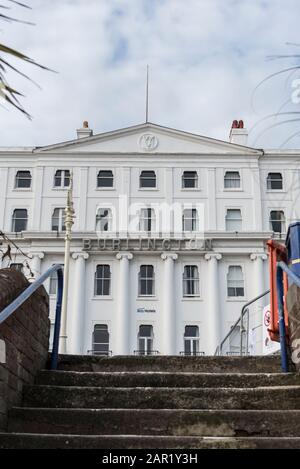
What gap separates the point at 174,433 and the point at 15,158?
3732 cm

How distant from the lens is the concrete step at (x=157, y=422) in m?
4.52

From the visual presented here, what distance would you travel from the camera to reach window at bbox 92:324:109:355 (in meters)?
34.4

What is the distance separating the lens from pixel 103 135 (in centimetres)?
4003

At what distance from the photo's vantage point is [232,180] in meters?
39.7

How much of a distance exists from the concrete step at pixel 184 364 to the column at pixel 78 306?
2832 centimetres

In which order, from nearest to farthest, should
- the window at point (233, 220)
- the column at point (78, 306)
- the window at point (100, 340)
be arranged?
the column at point (78, 306) < the window at point (100, 340) < the window at point (233, 220)

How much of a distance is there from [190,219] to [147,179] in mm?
4017

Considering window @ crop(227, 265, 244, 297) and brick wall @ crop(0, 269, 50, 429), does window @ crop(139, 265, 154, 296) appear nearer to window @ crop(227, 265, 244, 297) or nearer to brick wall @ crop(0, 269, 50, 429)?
window @ crop(227, 265, 244, 297)

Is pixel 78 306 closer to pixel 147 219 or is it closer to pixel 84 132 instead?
pixel 147 219

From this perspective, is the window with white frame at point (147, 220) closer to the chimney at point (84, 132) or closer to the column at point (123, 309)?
the column at point (123, 309)

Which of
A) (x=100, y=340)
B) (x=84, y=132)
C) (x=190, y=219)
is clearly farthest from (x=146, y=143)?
(x=100, y=340)

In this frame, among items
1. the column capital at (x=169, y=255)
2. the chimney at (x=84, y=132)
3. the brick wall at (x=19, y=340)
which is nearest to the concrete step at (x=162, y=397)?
the brick wall at (x=19, y=340)

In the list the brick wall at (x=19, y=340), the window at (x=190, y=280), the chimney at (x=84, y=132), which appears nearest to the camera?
the brick wall at (x=19, y=340)

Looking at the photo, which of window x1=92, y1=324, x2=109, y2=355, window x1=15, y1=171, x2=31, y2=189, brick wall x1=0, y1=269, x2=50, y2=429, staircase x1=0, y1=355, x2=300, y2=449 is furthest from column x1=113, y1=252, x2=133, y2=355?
brick wall x1=0, y1=269, x2=50, y2=429
